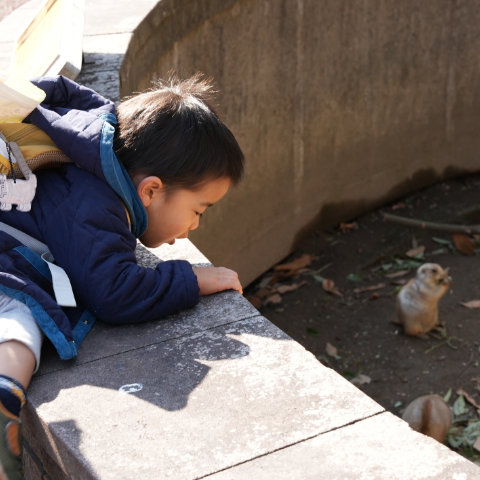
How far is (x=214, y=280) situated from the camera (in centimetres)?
266

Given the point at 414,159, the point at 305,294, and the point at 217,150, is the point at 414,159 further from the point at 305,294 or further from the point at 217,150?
the point at 217,150

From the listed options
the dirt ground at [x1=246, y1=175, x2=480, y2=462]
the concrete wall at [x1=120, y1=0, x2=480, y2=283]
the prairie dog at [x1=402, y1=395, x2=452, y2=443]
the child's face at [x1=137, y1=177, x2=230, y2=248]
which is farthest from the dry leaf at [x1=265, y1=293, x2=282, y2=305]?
the child's face at [x1=137, y1=177, x2=230, y2=248]

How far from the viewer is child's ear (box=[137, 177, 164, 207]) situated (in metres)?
2.63

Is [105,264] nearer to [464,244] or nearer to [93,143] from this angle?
[93,143]

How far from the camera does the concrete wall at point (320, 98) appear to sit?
19.1 ft

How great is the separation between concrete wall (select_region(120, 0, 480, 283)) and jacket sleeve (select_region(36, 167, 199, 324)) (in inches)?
93.4

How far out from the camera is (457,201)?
26.5 feet

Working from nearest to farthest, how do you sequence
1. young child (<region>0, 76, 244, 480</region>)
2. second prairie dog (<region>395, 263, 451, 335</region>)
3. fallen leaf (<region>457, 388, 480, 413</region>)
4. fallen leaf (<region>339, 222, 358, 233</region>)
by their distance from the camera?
young child (<region>0, 76, 244, 480</region>) < fallen leaf (<region>457, 388, 480, 413</region>) < second prairie dog (<region>395, 263, 451, 335</region>) < fallen leaf (<region>339, 222, 358, 233</region>)

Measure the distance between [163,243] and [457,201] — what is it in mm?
5682

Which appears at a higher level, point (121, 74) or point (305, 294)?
point (121, 74)

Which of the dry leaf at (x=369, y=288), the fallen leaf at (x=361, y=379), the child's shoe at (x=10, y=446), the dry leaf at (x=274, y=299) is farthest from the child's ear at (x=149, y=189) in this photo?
the dry leaf at (x=369, y=288)

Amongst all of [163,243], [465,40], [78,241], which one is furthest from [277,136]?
[78,241]

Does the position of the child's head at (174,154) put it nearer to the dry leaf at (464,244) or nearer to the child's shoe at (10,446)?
the child's shoe at (10,446)

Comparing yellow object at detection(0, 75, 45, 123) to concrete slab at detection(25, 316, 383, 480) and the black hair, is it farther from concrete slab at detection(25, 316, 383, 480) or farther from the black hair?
concrete slab at detection(25, 316, 383, 480)
